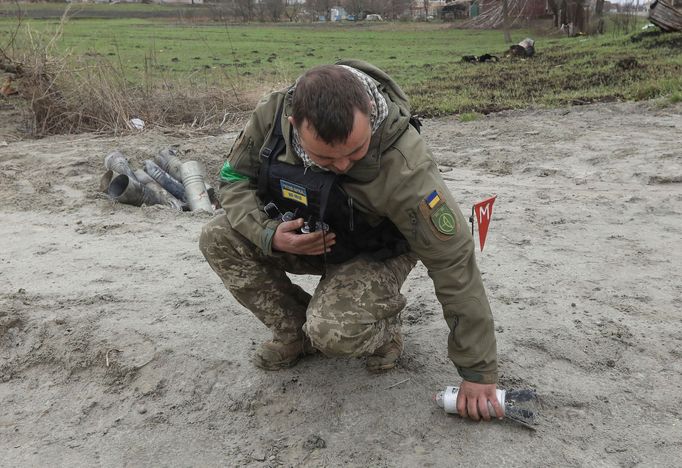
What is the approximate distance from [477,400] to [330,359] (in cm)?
72

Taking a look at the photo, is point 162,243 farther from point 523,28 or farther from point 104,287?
point 523,28

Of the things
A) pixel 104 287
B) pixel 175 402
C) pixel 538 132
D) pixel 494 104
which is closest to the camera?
pixel 175 402

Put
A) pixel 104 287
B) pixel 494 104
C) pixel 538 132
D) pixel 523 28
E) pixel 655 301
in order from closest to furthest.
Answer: pixel 655 301
pixel 104 287
pixel 538 132
pixel 494 104
pixel 523 28

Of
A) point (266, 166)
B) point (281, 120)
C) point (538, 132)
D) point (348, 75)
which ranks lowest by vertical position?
point (538, 132)

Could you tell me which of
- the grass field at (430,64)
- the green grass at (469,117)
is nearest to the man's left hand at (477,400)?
the green grass at (469,117)

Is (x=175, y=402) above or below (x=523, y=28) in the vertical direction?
below

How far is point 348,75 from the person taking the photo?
6.38ft

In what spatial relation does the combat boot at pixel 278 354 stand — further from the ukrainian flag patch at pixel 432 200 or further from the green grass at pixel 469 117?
the green grass at pixel 469 117

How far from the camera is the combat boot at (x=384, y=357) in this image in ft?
8.37

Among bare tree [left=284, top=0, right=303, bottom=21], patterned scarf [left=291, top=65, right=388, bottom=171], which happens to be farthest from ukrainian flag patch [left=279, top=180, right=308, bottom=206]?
bare tree [left=284, top=0, right=303, bottom=21]

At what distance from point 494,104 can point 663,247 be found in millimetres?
5258

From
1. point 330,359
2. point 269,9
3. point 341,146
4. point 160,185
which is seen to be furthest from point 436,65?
point 269,9

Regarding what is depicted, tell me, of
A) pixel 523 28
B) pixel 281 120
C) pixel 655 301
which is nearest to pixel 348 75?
pixel 281 120

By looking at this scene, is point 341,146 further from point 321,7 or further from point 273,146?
point 321,7
